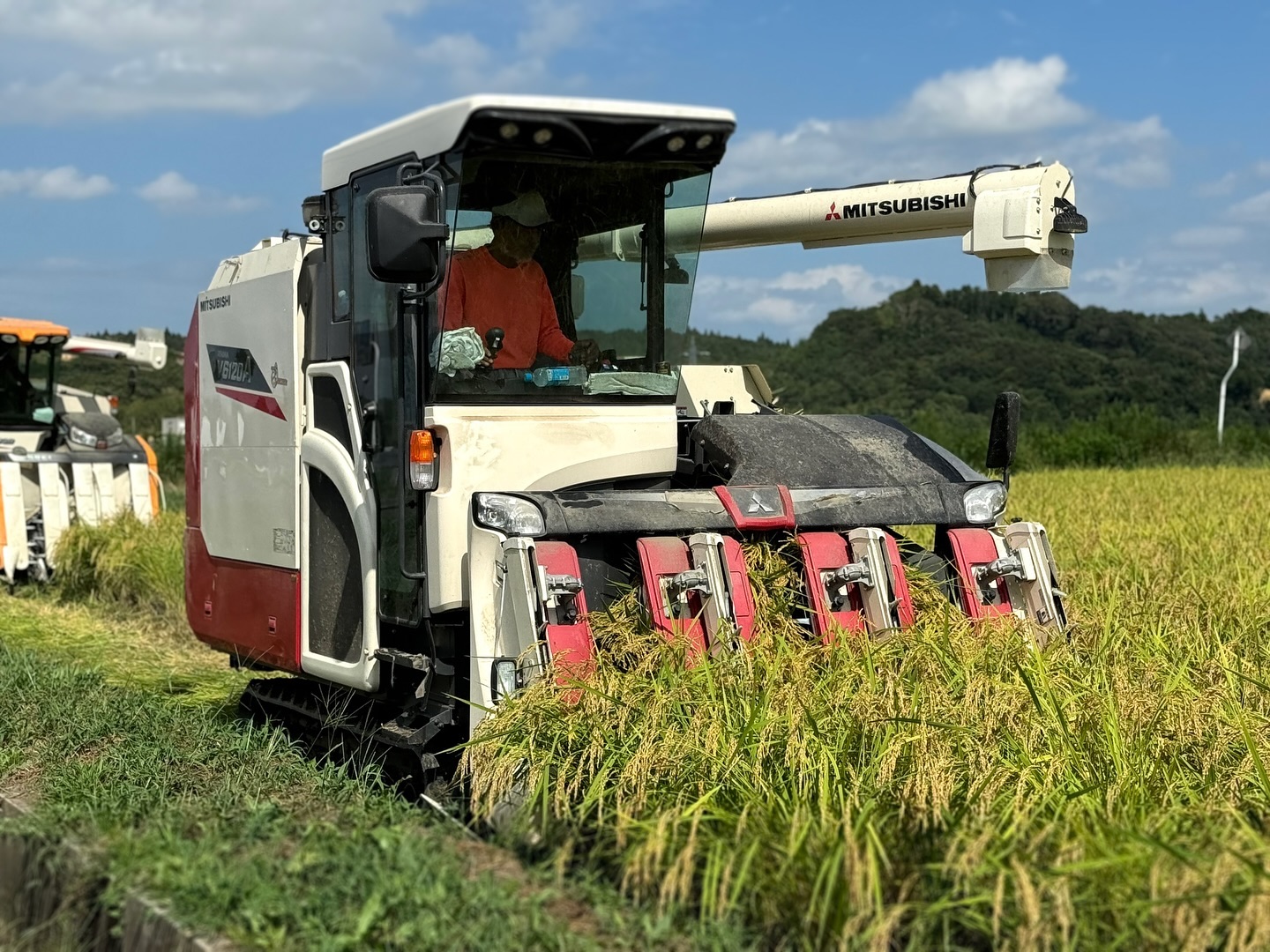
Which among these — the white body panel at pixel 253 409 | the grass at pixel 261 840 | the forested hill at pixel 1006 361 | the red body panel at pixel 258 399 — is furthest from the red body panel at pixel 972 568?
the forested hill at pixel 1006 361

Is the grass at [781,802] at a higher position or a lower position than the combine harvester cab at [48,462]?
lower

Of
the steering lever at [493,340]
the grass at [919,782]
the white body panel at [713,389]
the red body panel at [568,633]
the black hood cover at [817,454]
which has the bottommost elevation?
the grass at [919,782]

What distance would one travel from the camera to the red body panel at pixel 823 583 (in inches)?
210

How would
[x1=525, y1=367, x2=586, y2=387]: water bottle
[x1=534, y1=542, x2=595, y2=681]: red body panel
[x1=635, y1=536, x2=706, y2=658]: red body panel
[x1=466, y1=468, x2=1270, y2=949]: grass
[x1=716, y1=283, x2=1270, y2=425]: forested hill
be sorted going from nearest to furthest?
[x1=466, y1=468, x2=1270, y2=949]: grass → [x1=534, y1=542, x2=595, y2=681]: red body panel → [x1=635, y1=536, x2=706, y2=658]: red body panel → [x1=525, y1=367, x2=586, y2=387]: water bottle → [x1=716, y1=283, x2=1270, y2=425]: forested hill

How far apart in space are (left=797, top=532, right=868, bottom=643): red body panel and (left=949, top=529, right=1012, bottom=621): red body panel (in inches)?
19.9

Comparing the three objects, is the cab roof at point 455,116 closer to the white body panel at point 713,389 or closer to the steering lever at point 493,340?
the steering lever at point 493,340

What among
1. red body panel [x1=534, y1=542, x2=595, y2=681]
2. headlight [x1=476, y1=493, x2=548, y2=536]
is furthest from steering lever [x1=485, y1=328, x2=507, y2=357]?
red body panel [x1=534, y1=542, x2=595, y2=681]

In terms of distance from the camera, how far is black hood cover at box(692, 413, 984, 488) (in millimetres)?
5930

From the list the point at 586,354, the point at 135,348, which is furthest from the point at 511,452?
the point at 135,348

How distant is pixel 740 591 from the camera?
5207 millimetres

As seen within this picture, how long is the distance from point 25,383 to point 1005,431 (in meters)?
11.7

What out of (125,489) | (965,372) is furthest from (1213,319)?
(125,489)

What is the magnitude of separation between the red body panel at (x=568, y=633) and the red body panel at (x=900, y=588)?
119 centimetres

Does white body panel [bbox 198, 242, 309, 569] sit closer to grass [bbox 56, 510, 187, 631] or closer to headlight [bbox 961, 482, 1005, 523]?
headlight [bbox 961, 482, 1005, 523]
